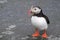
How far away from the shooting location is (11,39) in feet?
14.5

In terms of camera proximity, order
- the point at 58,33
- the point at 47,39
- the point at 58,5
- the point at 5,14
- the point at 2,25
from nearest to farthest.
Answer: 1. the point at 47,39
2. the point at 58,33
3. the point at 2,25
4. the point at 5,14
5. the point at 58,5

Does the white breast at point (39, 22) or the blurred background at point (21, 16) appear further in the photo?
the blurred background at point (21, 16)

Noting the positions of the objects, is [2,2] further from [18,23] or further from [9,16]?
[18,23]

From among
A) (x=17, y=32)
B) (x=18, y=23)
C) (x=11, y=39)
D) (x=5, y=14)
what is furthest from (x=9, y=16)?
(x=11, y=39)

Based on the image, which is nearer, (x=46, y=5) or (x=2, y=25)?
(x=2, y=25)

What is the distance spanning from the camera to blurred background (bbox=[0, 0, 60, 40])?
487 centimetres

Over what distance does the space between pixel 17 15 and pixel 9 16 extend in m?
0.25

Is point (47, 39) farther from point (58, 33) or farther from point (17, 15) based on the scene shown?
point (17, 15)

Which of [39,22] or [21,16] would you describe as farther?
[21,16]

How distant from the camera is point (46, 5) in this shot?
7078mm

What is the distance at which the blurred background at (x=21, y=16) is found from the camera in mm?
4867

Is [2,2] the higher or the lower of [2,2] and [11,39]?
the higher

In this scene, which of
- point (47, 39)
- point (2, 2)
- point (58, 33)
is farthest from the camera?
point (2, 2)

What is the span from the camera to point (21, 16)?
6.02m
